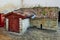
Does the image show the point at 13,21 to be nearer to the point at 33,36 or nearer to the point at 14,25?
the point at 14,25

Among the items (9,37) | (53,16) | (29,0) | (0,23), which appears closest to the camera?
(9,37)

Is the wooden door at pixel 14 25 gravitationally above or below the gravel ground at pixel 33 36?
above

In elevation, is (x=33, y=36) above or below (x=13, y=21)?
below

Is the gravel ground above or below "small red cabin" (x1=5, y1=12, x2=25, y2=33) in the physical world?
below

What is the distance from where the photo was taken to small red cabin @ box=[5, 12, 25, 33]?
109cm

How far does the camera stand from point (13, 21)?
112 cm

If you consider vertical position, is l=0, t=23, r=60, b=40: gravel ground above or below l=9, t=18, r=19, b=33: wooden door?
below

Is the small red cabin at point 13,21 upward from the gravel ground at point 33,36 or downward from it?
upward

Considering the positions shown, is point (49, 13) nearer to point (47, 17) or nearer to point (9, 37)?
point (47, 17)

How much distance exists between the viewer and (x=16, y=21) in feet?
3.63

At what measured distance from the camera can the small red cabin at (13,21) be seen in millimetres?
1090

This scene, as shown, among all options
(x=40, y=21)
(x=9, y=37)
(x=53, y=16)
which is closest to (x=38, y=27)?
(x=40, y=21)

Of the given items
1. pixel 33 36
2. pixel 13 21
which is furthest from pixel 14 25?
pixel 33 36

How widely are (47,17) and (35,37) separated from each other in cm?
25
